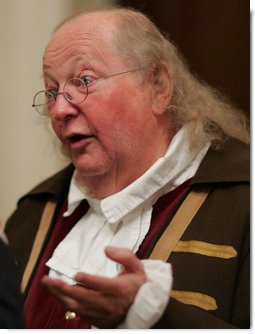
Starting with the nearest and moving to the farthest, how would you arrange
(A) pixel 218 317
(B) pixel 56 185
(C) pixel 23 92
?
(A) pixel 218 317 → (B) pixel 56 185 → (C) pixel 23 92

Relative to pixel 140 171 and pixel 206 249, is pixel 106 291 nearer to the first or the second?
pixel 206 249

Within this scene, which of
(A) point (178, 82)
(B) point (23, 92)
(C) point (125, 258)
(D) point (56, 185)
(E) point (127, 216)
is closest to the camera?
(C) point (125, 258)

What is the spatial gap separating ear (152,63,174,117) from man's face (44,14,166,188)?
30mm

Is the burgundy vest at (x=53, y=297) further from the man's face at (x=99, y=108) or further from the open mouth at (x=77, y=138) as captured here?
the open mouth at (x=77, y=138)

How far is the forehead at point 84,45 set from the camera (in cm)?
144

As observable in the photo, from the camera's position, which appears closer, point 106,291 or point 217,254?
point 106,291

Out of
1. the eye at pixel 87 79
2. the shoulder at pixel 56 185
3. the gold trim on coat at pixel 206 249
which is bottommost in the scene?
the shoulder at pixel 56 185

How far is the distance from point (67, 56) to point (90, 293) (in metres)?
0.64

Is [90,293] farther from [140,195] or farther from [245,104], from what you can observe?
[245,104]

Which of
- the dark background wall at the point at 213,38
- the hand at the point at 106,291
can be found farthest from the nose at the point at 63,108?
the hand at the point at 106,291

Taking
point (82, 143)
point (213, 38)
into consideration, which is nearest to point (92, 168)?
point (82, 143)

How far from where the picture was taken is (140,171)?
58.2 inches

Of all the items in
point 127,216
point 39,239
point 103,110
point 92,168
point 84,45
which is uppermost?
point 84,45

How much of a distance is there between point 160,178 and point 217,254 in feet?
0.80
